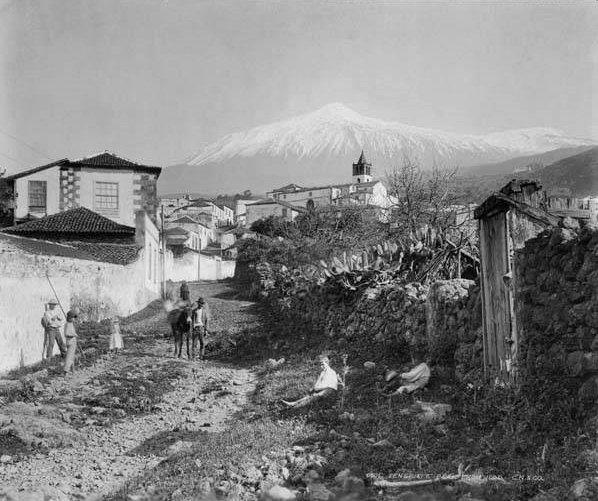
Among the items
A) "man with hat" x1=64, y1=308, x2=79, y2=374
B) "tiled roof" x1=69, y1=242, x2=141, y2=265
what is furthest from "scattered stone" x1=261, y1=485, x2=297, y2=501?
"tiled roof" x1=69, y1=242, x2=141, y2=265

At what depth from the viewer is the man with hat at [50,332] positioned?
1422 cm

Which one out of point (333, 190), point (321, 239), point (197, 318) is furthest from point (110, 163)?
point (333, 190)

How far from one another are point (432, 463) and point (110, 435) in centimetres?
458

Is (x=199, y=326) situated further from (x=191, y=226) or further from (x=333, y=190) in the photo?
(x=333, y=190)

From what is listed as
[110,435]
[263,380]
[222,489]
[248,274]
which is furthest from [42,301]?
[248,274]

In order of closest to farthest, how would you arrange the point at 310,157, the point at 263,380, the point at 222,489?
the point at 222,489 → the point at 263,380 → the point at 310,157

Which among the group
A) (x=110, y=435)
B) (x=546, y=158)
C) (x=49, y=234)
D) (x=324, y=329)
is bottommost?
(x=110, y=435)

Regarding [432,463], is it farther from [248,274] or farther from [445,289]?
[248,274]

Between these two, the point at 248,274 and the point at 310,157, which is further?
the point at 310,157

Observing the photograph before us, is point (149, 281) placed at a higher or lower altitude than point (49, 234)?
lower

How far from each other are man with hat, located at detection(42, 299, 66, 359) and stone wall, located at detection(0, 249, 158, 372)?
191 millimetres

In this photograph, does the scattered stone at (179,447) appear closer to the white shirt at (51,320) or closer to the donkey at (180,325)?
the donkey at (180,325)

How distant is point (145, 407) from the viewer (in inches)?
387

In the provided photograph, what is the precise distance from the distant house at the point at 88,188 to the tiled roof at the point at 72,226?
3.55 m
